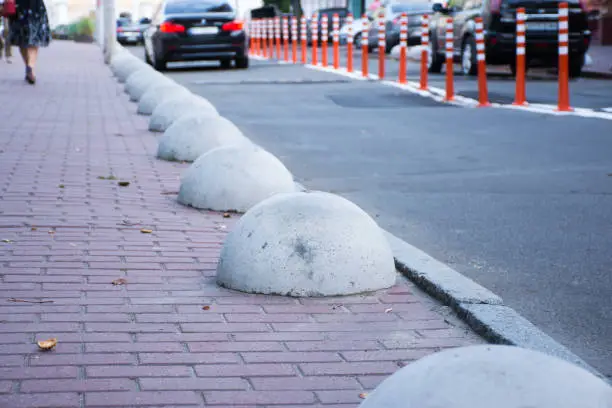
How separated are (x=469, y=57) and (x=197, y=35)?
21.5 ft

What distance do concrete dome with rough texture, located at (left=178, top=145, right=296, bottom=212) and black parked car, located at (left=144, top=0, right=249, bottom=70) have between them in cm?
1935

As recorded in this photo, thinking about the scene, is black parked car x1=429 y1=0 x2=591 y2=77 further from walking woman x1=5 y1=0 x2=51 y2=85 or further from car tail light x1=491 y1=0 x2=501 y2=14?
walking woman x1=5 y1=0 x2=51 y2=85

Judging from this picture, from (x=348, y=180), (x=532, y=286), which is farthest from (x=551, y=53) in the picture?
(x=532, y=286)

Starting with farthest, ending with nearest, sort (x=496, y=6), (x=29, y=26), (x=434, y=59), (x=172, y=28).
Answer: (x=172, y=28) < (x=434, y=59) < (x=496, y=6) < (x=29, y=26)

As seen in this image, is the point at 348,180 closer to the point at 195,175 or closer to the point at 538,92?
the point at 195,175

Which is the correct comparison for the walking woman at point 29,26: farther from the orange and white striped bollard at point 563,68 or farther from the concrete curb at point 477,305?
the concrete curb at point 477,305

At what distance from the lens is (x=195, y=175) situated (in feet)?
25.1

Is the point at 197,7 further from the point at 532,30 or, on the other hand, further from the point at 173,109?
the point at 173,109

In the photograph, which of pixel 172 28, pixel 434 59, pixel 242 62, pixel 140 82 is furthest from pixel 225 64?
pixel 140 82

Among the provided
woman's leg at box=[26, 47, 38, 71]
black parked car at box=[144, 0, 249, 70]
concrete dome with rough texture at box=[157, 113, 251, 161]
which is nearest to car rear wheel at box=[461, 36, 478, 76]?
black parked car at box=[144, 0, 249, 70]

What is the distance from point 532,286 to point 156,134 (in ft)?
25.0

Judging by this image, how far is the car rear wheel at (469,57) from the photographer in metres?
22.7

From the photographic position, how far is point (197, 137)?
994 centimetres

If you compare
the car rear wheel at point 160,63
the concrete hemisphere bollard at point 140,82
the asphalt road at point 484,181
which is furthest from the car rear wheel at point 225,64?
the asphalt road at point 484,181
